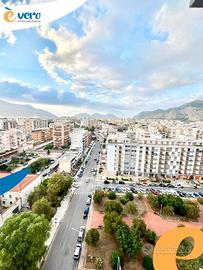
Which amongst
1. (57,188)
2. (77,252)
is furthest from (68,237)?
(57,188)

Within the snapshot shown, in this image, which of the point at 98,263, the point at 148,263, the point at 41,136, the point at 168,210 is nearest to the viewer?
the point at 148,263

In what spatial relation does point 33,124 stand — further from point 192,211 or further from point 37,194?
point 192,211

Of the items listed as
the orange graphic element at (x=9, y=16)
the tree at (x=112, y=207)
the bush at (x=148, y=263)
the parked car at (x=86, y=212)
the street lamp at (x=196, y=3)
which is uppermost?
the orange graphic element at (x=9, y=16)

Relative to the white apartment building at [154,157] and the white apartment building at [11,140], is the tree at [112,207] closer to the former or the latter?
the white apartment building at [154,157]

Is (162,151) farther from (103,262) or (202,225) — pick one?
(103,262)

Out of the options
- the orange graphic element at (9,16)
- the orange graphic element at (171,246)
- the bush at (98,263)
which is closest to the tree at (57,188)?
the bush at (98,263)

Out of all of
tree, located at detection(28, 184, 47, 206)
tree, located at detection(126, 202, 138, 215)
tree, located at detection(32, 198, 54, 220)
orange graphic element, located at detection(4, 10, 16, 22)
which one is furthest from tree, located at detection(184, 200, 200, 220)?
orange graphic element, located at detection(4, 10, 16, 22)

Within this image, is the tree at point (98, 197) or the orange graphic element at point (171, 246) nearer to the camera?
the orange graphic element at point (171, 246)
